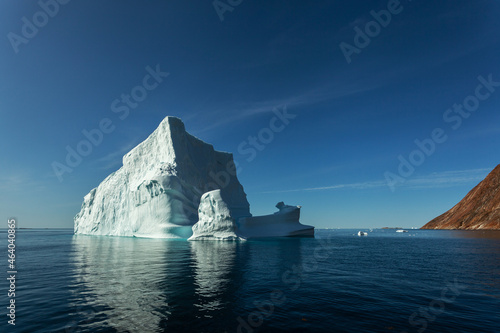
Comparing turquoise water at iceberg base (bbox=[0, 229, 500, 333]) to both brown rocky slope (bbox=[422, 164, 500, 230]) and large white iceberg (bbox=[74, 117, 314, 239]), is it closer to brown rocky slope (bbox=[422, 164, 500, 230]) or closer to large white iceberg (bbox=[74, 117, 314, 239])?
large white iceberg (bbox=[74, 117, 314, 239])

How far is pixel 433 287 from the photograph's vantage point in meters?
11.8

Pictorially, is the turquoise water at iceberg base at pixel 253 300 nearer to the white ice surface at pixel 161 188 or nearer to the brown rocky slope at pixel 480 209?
the white ice surface at pixel 161 188

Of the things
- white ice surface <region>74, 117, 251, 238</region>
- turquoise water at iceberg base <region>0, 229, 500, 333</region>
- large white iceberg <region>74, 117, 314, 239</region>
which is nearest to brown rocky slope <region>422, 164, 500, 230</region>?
large white iceberg <region>74, 117, 314, 239</region>

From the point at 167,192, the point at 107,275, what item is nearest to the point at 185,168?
the point at 167,192

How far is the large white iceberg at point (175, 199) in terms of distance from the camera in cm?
3838

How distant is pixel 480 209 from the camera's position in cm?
10356

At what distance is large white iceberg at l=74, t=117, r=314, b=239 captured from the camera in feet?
126

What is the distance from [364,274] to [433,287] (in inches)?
139

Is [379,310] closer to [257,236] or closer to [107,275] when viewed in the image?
[107,275]

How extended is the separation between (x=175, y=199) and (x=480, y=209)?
126660 mm

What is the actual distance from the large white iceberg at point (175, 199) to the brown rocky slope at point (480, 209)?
9037 cm

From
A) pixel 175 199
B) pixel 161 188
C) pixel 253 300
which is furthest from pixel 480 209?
pixel 253 300

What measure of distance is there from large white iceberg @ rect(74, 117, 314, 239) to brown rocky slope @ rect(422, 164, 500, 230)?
90369 mm

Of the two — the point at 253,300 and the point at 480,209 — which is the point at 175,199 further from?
the point at 480,209
